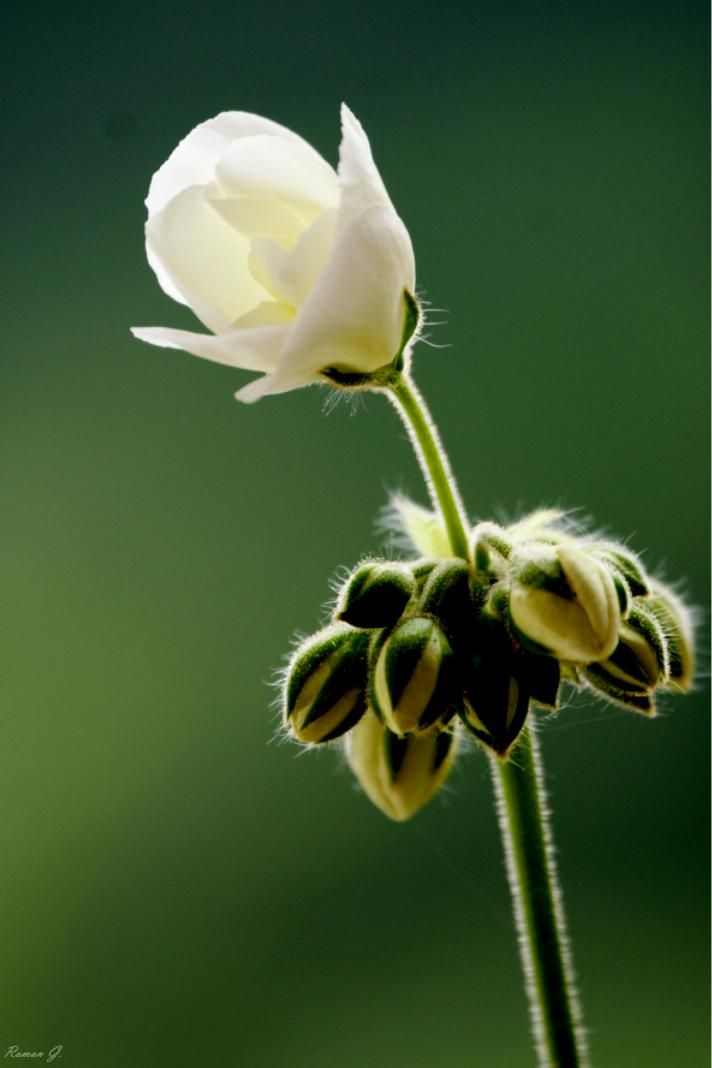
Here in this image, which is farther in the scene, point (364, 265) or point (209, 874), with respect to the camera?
point (209, 874)

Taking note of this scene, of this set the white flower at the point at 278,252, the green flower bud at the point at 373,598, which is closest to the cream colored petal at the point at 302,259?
the white flower at the point at 278,252

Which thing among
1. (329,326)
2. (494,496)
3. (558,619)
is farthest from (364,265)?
(494,496)

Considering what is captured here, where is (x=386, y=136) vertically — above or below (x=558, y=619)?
above

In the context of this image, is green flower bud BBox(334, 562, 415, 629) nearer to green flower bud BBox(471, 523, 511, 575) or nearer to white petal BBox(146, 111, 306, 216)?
green flower bud BBox(471, 523, 511, 575)

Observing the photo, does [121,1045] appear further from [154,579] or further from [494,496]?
[494,496]

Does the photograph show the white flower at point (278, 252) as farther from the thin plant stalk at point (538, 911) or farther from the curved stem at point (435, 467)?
the thin plant stalk at point (538, 911)

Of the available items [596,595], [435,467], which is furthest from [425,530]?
[596,595]

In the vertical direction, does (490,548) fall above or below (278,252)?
below

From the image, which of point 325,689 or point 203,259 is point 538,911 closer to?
point 325,689
